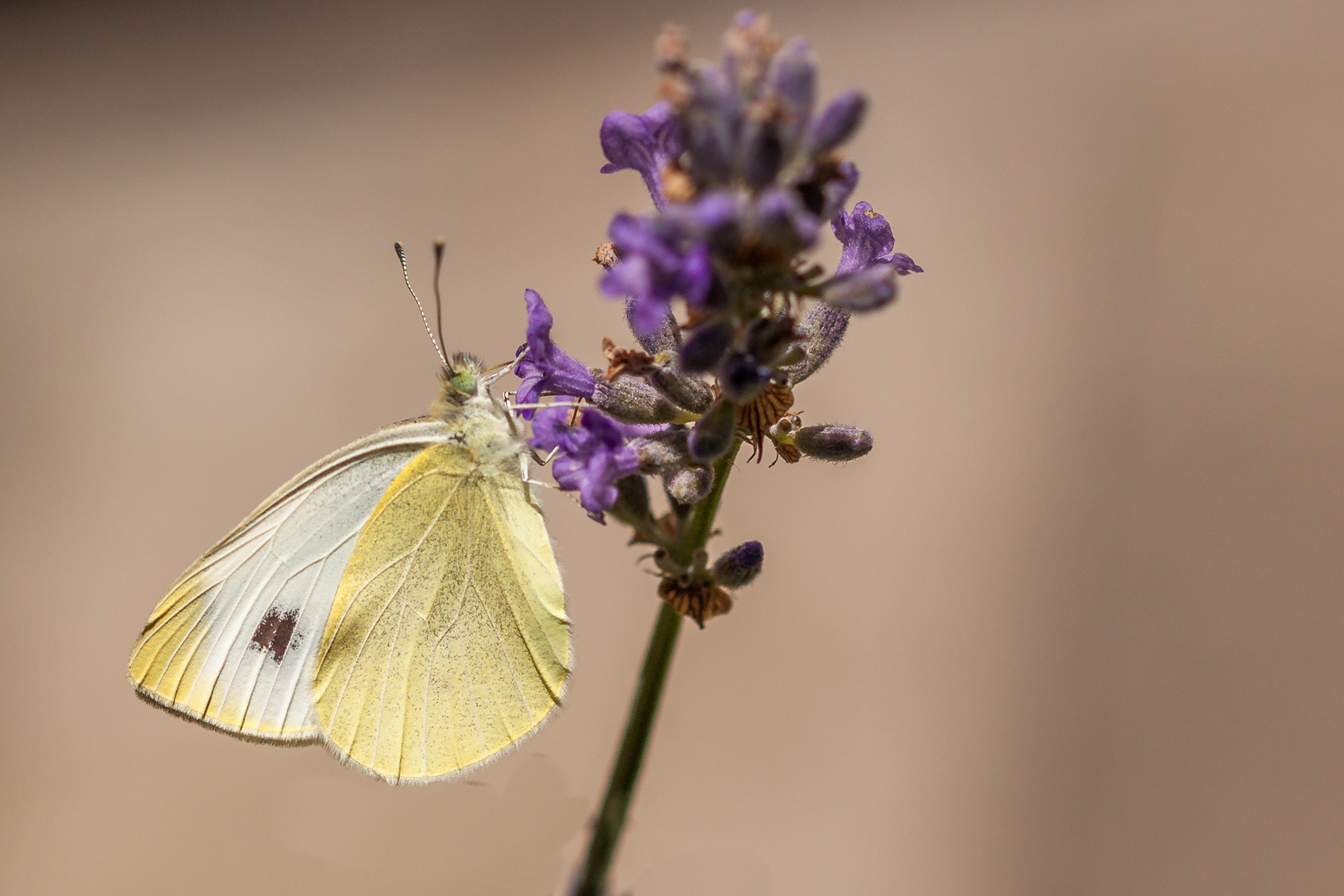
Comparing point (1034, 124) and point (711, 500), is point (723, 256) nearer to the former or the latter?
point (711, 500)

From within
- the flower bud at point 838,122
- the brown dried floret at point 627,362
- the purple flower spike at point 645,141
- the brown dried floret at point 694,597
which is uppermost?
the purple flower spike at point 645,141

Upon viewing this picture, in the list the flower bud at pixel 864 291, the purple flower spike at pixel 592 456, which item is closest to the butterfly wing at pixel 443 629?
the purple flower spike at pixel 592 456

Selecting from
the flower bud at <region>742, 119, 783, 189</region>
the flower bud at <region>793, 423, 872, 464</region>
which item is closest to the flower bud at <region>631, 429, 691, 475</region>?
the flower bud at <region>793, 423, 872, 464</region>

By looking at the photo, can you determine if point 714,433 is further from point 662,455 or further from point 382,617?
point 382,617

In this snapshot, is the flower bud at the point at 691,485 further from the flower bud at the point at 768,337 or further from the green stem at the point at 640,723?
the flower bud at the point at 768,337

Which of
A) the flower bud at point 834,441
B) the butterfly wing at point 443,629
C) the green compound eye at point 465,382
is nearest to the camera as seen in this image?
the flower bud at point 834,441

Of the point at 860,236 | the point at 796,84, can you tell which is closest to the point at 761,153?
the point at 796,84

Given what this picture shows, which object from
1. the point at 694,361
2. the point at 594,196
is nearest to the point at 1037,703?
the point at 694,361
